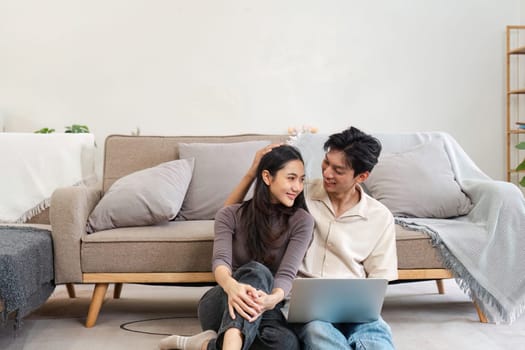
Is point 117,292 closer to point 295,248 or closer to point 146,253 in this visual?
point 146,253

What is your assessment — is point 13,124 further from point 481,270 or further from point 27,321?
point 481,270

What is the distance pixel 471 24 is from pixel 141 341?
129 inches

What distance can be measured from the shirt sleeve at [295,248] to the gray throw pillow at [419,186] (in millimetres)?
1005

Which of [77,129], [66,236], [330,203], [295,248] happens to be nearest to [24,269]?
[66,236]

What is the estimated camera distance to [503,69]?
5023 millimetres

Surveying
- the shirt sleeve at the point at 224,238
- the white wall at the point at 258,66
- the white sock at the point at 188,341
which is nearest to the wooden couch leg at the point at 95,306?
the white sock at the point at 188,341

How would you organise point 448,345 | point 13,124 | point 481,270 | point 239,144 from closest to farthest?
point 448,345 < point 481,270 < point 239,144 < point 13,124

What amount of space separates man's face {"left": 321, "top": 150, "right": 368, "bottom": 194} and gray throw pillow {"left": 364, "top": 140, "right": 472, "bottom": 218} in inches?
34.7

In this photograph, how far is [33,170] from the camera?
381cm

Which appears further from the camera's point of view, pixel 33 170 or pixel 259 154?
pixel 33 170

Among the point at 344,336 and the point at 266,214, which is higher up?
the point at 266,214

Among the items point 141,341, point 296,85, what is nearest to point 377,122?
point 296,85

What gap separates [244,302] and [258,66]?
2.85m

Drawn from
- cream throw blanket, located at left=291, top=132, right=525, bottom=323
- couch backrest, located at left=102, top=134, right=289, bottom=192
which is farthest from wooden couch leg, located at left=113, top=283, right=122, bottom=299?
cream throw blanket, located at left=291, top=132, right=525, bottom=323
